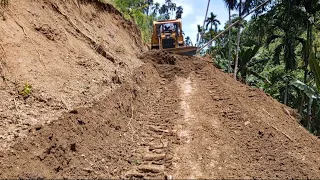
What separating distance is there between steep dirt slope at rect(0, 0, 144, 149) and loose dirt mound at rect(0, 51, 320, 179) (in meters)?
0.35

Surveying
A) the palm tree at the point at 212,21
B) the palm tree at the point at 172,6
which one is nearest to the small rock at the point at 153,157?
the palm tree at the point at 212,21

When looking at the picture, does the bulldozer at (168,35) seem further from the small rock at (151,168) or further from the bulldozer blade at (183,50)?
the small rock at (151,168)

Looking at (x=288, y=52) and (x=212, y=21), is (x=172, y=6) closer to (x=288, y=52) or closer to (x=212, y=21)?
(x=212, y=21)

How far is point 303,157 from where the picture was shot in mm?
6066

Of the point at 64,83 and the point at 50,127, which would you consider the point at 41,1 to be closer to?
the point at 64,83

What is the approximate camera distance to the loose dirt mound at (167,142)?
16.0ft

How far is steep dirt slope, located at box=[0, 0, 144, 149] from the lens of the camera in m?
5.47

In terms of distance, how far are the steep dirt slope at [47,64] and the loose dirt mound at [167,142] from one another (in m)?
0.35

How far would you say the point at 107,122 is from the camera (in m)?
6.74

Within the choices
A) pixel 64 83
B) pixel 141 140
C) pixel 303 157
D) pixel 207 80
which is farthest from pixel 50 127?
pixel 207 80

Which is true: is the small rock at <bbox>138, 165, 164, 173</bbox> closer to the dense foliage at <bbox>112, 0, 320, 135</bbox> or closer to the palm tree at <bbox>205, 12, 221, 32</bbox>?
the dense foliage at <bbox>112, 0, 320, 135</bbox>

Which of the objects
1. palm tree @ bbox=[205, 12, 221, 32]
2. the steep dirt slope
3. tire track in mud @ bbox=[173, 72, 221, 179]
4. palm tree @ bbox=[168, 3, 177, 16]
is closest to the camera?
the steep dirt slope

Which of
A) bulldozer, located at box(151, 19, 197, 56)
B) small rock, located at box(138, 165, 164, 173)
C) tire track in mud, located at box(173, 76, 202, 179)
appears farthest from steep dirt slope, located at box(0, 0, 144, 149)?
bulldozer, located at box(151, 19, 197, 56)

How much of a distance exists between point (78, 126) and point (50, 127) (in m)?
0.61
